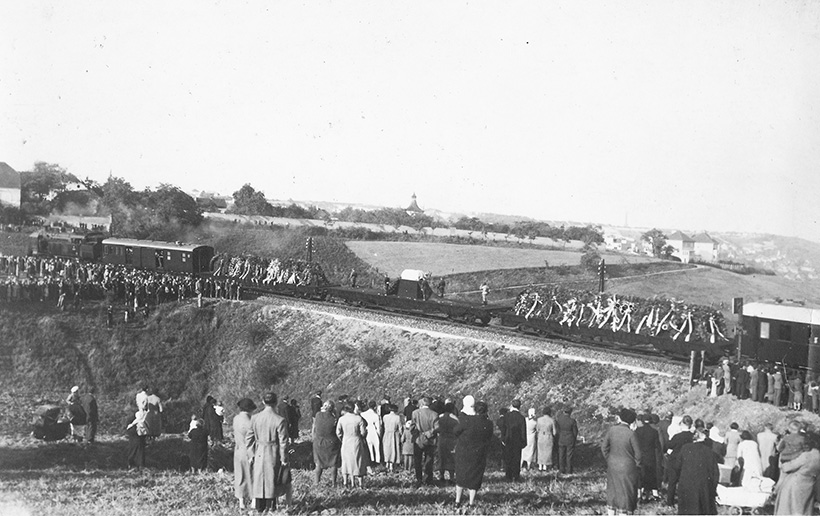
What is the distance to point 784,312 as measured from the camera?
52.9ft

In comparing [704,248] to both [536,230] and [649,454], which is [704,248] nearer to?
[536,230]

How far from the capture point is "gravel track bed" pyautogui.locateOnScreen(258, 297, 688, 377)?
17.8 m

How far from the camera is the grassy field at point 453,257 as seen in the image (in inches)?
1630

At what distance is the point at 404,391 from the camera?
66.8ft

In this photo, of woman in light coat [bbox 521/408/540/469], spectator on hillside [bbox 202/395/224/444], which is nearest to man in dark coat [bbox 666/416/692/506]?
woman in light coat [bbox 521/408/540/469]

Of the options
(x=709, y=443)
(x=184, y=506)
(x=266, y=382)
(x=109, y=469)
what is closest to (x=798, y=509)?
(x=709, y=443)

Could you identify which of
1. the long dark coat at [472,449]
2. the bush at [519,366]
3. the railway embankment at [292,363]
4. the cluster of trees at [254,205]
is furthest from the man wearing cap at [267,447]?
the cluster of trees at [254,205]

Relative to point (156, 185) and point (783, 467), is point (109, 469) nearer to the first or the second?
point (783, 467)

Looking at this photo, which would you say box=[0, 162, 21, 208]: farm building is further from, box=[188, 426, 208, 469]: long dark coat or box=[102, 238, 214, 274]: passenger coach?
box=[188, 426, 208, 469]: long dark coat

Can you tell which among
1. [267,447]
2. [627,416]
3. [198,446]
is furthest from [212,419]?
[627,416]

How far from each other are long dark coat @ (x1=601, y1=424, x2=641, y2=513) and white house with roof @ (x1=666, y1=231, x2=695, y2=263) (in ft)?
135

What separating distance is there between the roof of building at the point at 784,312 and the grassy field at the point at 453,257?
78.2ft

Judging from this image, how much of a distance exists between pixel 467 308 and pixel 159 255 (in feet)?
52.6

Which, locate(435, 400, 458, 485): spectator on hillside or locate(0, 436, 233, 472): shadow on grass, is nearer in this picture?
locate(435, 400, 458, 485): spectator on hillside
